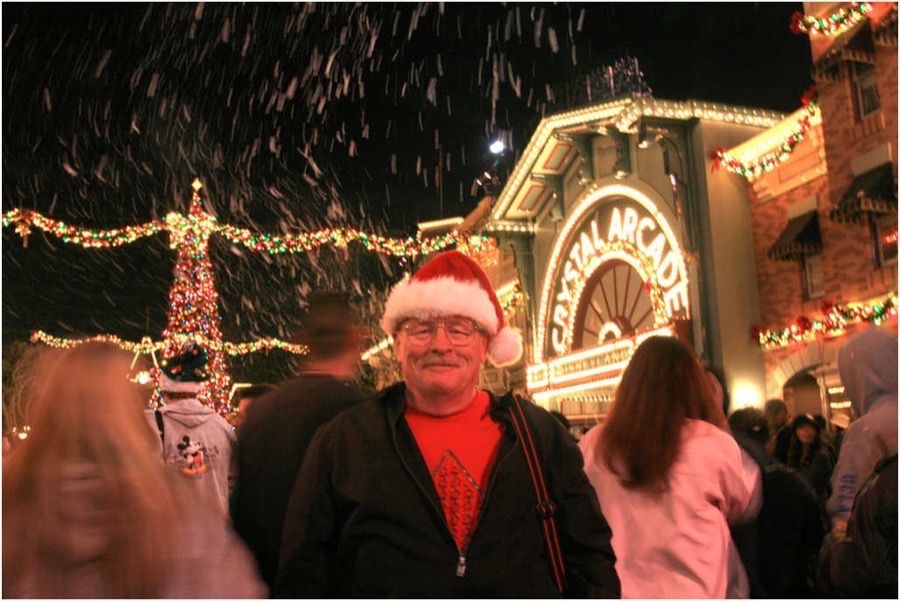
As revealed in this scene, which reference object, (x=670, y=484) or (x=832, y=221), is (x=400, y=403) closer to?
(x=670, y=484)

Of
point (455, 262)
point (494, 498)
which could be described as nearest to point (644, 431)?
point (494, 498)

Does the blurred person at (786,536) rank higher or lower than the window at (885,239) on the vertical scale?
lower

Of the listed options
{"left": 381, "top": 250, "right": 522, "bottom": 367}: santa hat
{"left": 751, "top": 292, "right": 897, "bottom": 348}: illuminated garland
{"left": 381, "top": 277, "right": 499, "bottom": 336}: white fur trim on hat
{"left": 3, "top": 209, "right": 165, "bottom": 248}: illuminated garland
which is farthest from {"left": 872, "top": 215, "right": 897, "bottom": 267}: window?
{"left": 3, "top": 209, "right": 165, "bottom": 248}: illuminated garland

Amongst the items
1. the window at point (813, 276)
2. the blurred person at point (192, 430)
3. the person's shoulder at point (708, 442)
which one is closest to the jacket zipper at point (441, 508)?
the person's shoulder at point (708, 442)

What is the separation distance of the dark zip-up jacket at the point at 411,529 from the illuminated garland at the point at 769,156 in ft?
37.3

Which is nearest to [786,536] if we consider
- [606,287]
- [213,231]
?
[606,287]

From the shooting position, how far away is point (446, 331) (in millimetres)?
3133

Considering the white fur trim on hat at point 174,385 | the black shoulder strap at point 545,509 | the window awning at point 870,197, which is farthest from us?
the window awning at point 870,197

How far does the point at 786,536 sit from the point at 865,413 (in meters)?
0.69

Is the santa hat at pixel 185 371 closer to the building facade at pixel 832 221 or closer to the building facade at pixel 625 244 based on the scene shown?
the building facade at pixel 625 244

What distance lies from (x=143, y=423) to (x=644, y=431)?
1998 millimetres

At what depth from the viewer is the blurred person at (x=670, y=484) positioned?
10.3 feet

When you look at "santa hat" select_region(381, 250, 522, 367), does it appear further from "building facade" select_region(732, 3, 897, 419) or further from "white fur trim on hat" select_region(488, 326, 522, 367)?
"building facade" select_region(732, 3, 897, 419)

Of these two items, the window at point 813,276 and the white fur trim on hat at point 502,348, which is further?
the window at point 813,276
